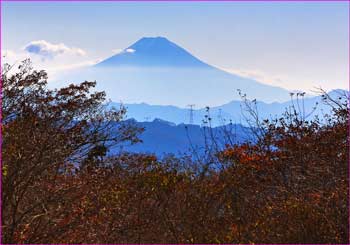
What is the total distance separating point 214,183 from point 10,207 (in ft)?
13.6

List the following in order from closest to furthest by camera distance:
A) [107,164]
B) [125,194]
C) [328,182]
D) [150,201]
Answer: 1. [328,182]
2. [125,194]
3. [150,201]
4. [107,164]

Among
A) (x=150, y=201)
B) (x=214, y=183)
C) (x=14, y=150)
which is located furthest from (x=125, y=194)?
(x=14, y=150)

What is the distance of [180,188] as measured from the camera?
30.8 feet

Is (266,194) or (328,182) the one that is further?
(266,194)

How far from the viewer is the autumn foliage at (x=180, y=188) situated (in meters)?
6.63

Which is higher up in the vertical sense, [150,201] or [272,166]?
[272,166]

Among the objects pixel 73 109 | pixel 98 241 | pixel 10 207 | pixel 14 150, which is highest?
pixel 73 109

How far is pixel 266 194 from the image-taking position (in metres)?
9.41

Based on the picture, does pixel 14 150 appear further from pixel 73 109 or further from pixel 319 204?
pixel 73 109

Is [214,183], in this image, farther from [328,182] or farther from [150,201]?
[328,182]

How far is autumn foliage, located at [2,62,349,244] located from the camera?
6633 mm

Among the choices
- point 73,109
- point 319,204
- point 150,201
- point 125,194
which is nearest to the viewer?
point 319,204

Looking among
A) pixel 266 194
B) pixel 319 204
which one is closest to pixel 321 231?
pixel 319 204

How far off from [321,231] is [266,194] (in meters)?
2.91
